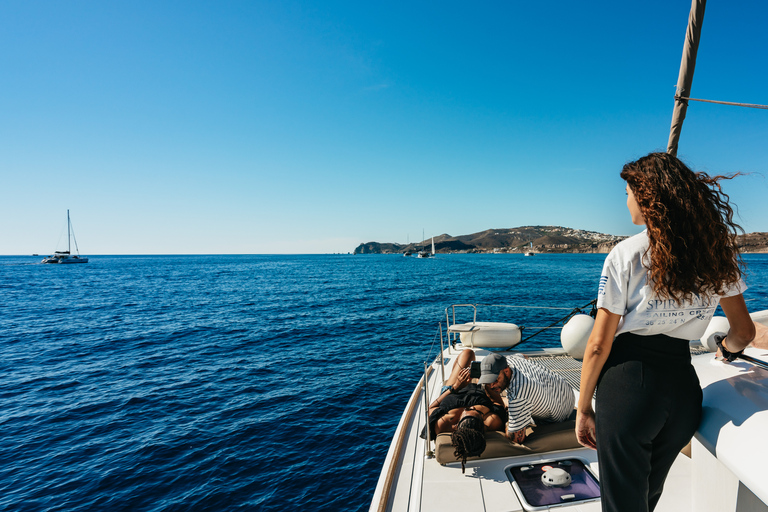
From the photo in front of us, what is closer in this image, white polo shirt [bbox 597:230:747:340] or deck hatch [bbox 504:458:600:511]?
white polo shirt [bbox 597:230:747:340]

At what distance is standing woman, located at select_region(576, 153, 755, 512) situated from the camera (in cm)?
178

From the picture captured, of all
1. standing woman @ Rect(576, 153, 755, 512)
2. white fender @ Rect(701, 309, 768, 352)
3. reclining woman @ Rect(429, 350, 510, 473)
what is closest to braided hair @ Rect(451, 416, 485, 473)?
reclining woman @ Rect(429, 350, 510, 473)

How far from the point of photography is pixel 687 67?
14.2ft

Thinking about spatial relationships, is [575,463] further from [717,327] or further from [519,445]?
[717,327]

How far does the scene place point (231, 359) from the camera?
17.1m

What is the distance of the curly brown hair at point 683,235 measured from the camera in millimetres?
1764

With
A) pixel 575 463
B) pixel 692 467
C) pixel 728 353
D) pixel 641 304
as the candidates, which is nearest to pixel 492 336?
pixel 575 463

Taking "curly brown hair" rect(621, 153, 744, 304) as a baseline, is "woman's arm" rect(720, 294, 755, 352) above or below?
below

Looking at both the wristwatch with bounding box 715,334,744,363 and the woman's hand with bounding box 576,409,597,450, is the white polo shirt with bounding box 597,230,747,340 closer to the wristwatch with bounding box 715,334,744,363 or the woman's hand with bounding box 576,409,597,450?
the woman's hand with bounding box 576,409,597,450

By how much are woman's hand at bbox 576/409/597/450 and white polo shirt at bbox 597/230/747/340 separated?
0.55 metres

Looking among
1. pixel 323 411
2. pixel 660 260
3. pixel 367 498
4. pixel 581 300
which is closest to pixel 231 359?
pixel 323 411

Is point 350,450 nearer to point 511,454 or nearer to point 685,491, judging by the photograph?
point 511,454

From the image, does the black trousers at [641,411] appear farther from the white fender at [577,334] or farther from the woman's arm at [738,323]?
the white fender at [577,334]

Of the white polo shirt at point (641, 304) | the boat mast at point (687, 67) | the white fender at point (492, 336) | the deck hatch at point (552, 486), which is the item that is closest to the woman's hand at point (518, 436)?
the deck hatch at point (552, 486)
